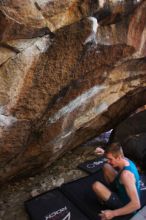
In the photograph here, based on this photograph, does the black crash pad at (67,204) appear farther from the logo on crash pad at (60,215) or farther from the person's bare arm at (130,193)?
the person's bare arm at (130,193)

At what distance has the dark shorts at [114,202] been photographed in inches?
126

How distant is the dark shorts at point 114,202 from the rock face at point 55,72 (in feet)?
3.16

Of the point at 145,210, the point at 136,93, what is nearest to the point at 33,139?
the point at 145,210

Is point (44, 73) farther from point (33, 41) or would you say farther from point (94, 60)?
point (94, 60)

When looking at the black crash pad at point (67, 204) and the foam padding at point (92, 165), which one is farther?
the foam padding at point (92, 165)

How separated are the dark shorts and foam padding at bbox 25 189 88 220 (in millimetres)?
285

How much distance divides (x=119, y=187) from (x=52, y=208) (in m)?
0.84

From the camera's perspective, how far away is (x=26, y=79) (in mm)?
2840

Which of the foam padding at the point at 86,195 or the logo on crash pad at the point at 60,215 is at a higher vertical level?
the logo on crash pad at the point at 60,215

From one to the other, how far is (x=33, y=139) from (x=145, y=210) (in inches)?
57.1

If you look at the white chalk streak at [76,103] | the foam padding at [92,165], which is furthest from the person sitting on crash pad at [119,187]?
the foam padding at [92,165]

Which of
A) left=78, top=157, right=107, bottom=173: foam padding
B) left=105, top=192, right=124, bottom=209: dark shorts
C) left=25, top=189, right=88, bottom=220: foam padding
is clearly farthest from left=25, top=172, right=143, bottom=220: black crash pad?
left=78, top=157, right=107, bottom=173: foam padding

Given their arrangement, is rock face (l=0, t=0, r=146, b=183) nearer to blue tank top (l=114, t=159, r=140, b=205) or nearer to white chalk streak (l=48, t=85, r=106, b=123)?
white chalk streak (l=48, t=85, r=106, b=123)

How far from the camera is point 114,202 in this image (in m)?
3.23
